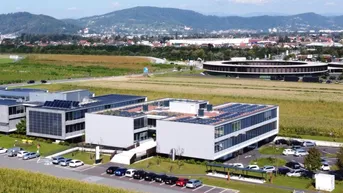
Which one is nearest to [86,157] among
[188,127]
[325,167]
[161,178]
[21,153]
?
[21,153]

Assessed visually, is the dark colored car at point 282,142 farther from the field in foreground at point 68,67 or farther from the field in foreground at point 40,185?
the field in foreground at point 68,67

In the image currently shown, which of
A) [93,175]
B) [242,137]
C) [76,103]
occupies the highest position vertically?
[76,103]

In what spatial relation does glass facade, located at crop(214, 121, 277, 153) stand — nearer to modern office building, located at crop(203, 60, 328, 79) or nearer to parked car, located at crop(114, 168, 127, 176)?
parked car, located at crop(114, 168, 127, 176)

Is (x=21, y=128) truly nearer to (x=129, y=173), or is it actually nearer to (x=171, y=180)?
(x=129, y=173)

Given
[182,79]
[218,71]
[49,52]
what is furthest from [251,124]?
[49,52]

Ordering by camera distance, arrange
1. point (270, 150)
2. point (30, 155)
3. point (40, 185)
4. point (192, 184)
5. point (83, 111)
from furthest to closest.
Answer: point (83, 111)
point (270, 150)
point (30, 155)
point (192, 184)
point (40, 185)

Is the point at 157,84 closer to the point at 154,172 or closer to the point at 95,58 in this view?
the point at 154,172

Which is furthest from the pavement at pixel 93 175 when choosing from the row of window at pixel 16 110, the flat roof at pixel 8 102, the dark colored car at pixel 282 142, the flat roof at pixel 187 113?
the dark colored car at pixel 282 142
